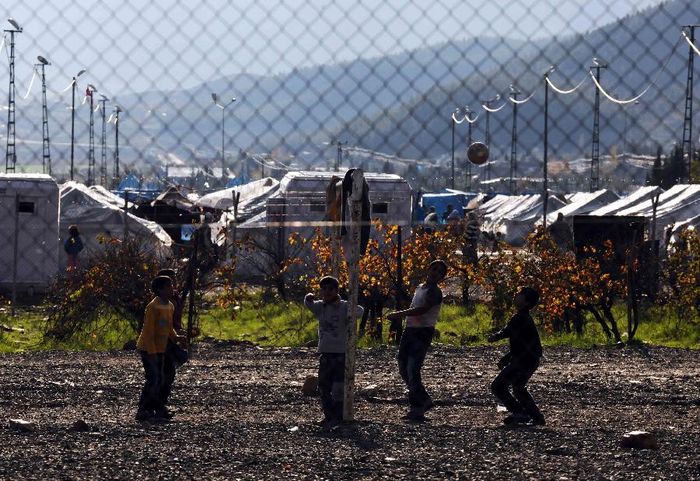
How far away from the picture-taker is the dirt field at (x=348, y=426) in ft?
26.2

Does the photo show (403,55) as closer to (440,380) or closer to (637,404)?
(637,404)

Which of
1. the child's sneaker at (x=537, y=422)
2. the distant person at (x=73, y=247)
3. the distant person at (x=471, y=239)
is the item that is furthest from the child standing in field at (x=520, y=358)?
the distant person at (x=73, y=247)

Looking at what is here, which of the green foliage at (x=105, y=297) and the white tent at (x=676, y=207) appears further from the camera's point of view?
the white tent at (x=676, y=207)

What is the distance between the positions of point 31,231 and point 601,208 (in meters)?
18.8

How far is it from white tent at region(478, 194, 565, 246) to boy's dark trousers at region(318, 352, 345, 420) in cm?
3547

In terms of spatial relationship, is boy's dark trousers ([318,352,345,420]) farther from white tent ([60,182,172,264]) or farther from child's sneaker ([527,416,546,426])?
white tent ([60,182,172,264])

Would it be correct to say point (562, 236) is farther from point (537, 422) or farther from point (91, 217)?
point (537, 422)

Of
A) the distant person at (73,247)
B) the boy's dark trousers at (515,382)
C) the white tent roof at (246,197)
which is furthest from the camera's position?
the white tent roof at (246,197)

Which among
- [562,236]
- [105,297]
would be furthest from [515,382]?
[562,236]

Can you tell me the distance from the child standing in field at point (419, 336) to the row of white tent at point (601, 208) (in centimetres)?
755

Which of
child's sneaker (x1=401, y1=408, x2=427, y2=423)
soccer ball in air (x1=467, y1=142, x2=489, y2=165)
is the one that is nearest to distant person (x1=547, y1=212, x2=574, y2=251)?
child's sneaker (x1=401, y1=408, x2=427, y2=423)

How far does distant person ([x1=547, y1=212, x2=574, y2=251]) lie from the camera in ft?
65.7

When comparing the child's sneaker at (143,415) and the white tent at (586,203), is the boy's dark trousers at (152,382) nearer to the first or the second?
the child's sneaker at (143,415)

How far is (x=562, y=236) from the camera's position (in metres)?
23.5
